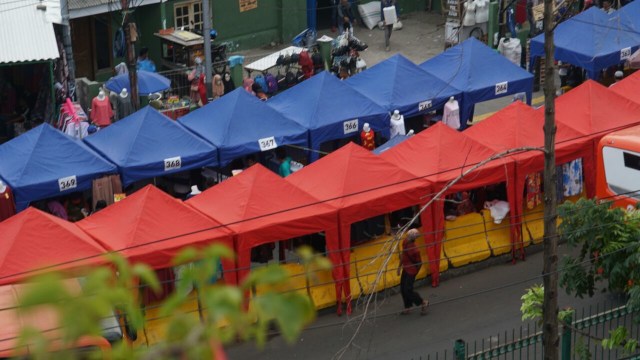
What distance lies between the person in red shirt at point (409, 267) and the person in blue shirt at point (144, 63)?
402 inches

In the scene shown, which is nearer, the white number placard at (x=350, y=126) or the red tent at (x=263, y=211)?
the red tent at (x=263, y=211)

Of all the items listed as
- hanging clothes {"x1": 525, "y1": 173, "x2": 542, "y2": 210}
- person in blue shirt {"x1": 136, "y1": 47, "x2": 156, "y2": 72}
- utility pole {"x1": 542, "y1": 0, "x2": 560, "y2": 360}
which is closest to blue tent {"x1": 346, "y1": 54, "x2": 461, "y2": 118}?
hanging clothes {"x1": 525, "y1": 173, "x2": 542, "y2": 210}

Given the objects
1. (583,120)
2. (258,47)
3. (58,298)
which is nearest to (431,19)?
(258,47)

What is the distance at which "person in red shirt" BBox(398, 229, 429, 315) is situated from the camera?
15000mm

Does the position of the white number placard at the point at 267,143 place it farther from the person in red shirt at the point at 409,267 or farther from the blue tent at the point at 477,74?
the blue tent at the point at 477,74

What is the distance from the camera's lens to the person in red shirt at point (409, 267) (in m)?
15.0

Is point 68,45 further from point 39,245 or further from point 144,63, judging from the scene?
point 39,245

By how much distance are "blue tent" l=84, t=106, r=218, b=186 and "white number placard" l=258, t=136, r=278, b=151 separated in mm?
808

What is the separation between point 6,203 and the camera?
51.8 feet

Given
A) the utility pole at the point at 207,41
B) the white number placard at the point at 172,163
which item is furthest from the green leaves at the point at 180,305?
the utility pole at the point at 207,41

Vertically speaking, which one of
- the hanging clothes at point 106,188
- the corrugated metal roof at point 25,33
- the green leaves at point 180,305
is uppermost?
the green leaves at point 180,305

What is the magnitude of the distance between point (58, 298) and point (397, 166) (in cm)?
1267

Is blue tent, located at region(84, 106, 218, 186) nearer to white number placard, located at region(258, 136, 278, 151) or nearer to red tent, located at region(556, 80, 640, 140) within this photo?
white number placard, located at region(258, 136, 278, 151)

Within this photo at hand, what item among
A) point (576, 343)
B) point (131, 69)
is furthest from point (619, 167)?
point (131, 69)
